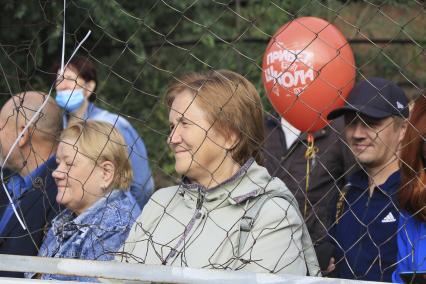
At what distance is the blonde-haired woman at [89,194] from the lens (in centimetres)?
285

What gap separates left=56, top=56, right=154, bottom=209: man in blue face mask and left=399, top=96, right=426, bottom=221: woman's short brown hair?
162 centimetres

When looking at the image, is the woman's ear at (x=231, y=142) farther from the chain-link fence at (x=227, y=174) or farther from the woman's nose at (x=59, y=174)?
the woman's nose at (x=59, y=174)

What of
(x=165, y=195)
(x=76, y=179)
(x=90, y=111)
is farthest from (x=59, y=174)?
(x=90, y=111)

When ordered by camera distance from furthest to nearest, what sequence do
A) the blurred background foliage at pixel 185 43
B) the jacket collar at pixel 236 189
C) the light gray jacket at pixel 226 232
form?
1. the blurred background foliage at pixel 185 43
2. the jacket collar at pixel 236 189
3. the light gray jacket at pixel 226 232

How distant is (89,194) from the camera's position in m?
3.04

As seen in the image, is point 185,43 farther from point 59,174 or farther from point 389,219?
point 389,219

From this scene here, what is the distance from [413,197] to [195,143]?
2.30 feet

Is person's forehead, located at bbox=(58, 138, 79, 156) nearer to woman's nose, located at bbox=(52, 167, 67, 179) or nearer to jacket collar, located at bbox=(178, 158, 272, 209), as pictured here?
woman's nose, located at bbox=(52, 167, 67, 179)

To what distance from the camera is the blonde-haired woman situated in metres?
2.85

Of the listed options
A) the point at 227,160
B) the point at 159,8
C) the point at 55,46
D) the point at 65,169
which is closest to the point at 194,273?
the point at 227,160

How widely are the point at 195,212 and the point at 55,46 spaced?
3052mm

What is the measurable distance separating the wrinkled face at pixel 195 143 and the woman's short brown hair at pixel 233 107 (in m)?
0.02

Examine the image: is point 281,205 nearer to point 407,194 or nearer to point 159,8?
point 407,194

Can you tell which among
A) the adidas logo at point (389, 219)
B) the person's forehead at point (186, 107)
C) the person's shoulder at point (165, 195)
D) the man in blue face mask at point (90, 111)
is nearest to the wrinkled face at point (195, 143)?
the person's forehead at point (186, 107)
